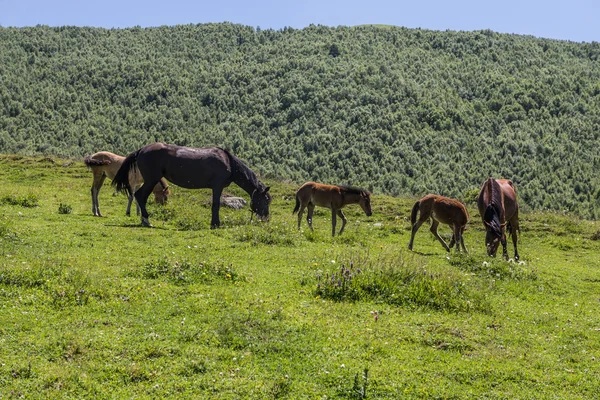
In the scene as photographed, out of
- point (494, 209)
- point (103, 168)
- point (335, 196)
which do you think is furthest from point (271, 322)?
point (103, 168)

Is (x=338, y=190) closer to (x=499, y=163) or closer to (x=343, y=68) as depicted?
(x=499, y=163)

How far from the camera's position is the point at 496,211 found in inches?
695

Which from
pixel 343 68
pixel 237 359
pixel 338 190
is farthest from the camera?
pixel 343 68

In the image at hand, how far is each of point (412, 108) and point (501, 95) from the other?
1539 cm

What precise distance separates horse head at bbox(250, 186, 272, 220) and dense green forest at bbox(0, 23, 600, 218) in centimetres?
3194

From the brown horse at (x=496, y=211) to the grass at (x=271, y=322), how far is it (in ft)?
5.08

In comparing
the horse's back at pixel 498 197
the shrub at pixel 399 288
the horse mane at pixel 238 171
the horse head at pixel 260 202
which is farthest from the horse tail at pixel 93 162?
the shrub at pixel 399 288

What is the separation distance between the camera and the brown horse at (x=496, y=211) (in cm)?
1723

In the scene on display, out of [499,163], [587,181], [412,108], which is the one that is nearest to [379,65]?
[412,108]

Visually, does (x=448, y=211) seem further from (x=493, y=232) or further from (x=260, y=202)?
(x=260, y=202)

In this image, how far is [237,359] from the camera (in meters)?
7.95

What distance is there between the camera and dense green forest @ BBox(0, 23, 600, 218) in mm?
65312

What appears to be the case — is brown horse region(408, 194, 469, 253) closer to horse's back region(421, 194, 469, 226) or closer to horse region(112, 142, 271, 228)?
horse's back region(421, 194, 469, 226)

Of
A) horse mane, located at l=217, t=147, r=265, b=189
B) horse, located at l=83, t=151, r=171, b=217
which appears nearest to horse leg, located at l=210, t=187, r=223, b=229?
horse mane, located at l=217, t=147, r=265, b=189
